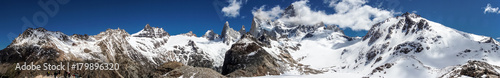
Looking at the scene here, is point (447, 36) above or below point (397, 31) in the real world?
below

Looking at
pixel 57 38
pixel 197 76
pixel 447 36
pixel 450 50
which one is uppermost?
pixel 57 38

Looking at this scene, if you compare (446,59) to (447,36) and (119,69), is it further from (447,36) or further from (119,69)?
(119,69)

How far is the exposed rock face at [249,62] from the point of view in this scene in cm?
12219

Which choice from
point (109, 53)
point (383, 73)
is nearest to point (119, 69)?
point (109, 53)

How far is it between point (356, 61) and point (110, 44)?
558 feet

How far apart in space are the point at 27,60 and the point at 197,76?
10465cm

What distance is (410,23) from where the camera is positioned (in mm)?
183875

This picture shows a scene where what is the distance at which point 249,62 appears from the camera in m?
132

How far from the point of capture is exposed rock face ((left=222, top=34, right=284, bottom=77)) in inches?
4811

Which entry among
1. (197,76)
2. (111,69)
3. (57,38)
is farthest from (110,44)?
(197,76)

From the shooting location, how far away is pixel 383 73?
110 m

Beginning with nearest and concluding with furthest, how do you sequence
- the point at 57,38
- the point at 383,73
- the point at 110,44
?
the point at 383,73, the point at 57,38, the point at 110,44

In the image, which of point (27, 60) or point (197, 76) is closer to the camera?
point (197, 76)

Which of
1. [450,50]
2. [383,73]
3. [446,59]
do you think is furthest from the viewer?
[450,50]
